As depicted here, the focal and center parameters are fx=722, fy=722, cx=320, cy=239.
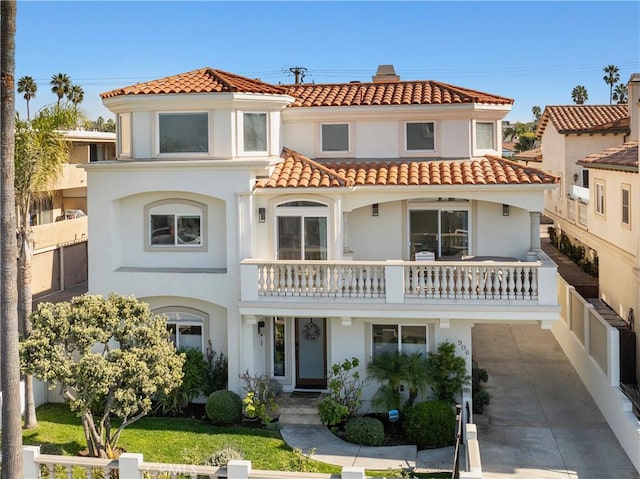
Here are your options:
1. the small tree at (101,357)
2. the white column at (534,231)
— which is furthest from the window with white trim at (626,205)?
the small tree at (101,357)

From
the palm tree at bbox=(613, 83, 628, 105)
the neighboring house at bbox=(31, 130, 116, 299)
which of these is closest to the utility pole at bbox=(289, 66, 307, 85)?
the neighboring house at bbox=(31, 130, 116, 299)

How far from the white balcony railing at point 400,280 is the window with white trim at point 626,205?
568 centimetres

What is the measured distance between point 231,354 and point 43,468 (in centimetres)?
747

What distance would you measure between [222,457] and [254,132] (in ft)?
33.5

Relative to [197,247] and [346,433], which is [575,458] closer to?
[346,433]

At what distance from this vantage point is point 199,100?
21.4 m

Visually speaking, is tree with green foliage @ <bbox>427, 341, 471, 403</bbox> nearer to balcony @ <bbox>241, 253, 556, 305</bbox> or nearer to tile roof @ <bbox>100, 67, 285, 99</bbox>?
balcony @ <bbox>241, 253, 556, 305</bbox>

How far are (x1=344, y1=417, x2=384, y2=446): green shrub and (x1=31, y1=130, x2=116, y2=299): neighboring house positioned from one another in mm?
17100

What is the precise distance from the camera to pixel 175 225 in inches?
879

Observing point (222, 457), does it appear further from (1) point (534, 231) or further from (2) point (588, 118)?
(2) point (588, 118)

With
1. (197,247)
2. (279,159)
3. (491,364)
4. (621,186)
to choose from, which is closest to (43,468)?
(197,247)

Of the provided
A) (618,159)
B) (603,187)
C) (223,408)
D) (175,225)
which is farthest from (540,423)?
(175,225)

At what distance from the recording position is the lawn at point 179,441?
17447 mm

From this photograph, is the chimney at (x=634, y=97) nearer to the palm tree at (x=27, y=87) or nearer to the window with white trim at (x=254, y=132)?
the window with white trim at (x=254, y=132)
